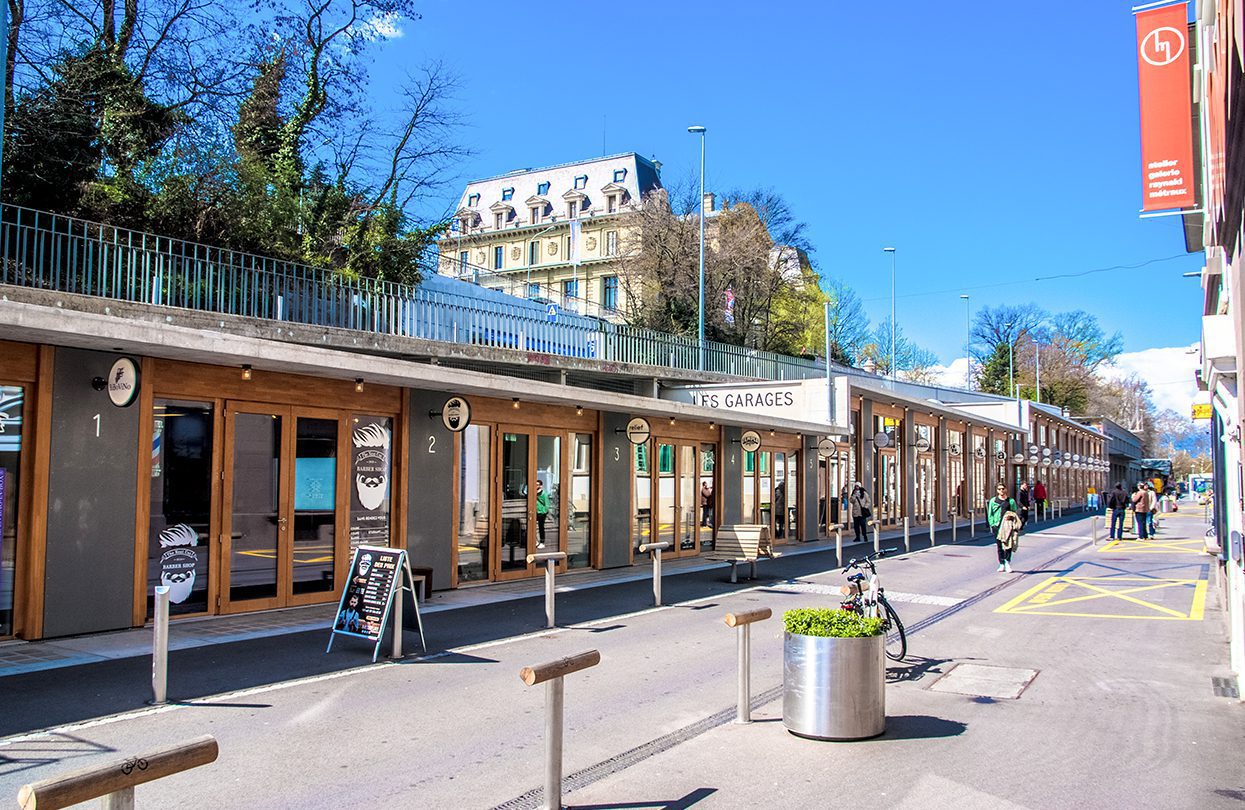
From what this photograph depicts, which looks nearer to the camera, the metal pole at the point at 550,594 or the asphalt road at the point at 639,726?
the asphalt road at the point at 639,726

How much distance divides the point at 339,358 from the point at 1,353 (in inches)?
138

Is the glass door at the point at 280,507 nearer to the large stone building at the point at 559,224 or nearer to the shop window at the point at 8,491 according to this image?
the shop window at the point at 8,491

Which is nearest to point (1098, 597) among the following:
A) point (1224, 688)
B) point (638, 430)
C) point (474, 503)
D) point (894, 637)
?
point (1224, 688)

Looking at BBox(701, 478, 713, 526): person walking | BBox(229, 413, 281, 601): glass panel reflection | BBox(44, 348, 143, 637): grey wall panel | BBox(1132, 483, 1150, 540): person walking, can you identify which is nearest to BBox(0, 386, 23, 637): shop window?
BBox(44, 348, 143, 637): grey wall panel

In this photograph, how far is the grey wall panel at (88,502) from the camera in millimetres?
9812

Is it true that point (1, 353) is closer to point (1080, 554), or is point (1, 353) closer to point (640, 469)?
point (640, 469)

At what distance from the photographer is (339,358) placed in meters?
11.4

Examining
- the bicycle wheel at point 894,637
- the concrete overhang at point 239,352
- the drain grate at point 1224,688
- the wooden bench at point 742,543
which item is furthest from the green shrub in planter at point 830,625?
the wooden bench at point 742,543

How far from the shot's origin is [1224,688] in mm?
8836

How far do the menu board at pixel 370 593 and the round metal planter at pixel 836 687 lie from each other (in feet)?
14.5

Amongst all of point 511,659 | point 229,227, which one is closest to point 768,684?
point 511,659

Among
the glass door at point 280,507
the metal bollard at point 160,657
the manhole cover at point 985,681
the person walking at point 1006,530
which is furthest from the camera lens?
the person walking at point 1006,530

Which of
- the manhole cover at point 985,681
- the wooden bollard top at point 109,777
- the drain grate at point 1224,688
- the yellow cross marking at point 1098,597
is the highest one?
the wooden bollard top at point 109,777

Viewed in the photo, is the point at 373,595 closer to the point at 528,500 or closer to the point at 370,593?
the point at 370,593
